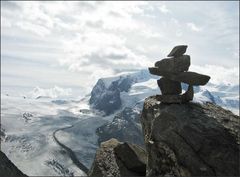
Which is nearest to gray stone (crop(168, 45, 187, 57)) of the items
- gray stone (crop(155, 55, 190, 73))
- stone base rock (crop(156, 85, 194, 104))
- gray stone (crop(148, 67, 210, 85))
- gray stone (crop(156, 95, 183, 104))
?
gray stone (crop(155, 55, 190, 73))

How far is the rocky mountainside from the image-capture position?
33.0 metres

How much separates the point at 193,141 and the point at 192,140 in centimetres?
13

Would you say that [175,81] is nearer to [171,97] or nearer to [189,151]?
[171,97]

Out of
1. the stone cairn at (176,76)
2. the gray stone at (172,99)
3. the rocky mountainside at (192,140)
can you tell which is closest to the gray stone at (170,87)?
the stone cairn at (176,76)

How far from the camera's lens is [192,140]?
3453cm

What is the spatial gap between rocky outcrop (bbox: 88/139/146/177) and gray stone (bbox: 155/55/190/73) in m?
8.93

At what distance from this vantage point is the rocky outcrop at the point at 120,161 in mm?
41875

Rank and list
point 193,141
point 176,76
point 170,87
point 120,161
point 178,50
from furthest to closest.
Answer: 1. point 120,161
2. point 170,87
3. point 176,76
4. point 178,50
5. point 193,141

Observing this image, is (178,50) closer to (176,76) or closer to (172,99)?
(176,76)

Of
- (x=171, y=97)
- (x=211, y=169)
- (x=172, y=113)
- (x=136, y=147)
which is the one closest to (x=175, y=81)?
(x=171, y=97)

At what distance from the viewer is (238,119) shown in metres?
37.5

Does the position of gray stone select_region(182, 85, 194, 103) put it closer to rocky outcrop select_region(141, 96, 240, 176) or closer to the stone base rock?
the stone base rock

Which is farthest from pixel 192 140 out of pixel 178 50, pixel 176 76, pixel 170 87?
pixel 178 50

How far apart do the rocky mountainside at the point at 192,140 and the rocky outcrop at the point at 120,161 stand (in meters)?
3.50
